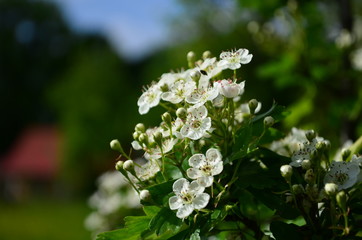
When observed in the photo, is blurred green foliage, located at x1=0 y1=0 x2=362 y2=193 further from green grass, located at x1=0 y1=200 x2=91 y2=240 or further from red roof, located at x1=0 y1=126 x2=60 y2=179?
green grass, located at x1=0 y1=200 x2=91 y2=240

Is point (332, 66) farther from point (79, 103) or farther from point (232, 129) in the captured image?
point (79, 103)

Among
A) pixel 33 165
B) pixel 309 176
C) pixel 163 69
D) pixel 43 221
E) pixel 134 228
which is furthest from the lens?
pixel 33 165

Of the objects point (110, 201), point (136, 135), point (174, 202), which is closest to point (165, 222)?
point (174, 202)

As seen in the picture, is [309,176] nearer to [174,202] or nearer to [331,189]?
[331,189]

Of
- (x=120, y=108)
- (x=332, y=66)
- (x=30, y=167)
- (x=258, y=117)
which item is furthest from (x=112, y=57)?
(x=258, y=117)

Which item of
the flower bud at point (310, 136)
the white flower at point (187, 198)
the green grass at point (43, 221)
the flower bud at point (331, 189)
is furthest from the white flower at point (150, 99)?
the green grass at point (43, 221)

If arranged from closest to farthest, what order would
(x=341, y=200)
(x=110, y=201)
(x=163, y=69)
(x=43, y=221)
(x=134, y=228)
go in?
(x=341, y=200) → (x=134, y=228) → (x=110, y=201) → (x=43, y=221) → (x=163, y=69)

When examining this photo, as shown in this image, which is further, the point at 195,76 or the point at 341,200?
the point at 195,76
